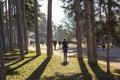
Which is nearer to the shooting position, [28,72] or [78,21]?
[28,72]

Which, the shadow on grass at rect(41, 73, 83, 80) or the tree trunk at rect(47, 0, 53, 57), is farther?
the tree trunk at rect(47, 0, 53, 57)

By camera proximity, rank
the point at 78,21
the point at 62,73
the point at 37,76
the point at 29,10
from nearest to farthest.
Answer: the point at 37,76 → the point at 62,73 → the point at 78,21 → the point at 29,10

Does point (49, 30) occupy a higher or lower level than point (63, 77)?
higher

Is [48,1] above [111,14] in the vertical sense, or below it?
above

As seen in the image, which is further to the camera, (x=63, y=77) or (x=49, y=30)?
(x=49, y=30)

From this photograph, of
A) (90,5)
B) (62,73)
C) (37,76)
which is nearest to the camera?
(37,76)

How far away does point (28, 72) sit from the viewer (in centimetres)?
1789

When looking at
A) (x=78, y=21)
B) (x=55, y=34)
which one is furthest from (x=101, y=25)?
(x=55, y=34)

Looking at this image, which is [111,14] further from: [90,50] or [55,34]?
[55,34]

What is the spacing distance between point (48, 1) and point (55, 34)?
14704 centimetres

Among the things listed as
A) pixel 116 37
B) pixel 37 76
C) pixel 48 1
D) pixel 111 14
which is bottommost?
pixel 37 76

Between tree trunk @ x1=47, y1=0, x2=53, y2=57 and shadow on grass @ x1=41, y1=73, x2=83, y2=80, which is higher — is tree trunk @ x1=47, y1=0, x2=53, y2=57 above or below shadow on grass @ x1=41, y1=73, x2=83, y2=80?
above

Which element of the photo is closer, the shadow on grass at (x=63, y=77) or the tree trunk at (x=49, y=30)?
the shadow on grass at (x=63, y=77)

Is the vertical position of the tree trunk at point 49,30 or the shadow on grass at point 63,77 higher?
the tree trunk at point 49,30
